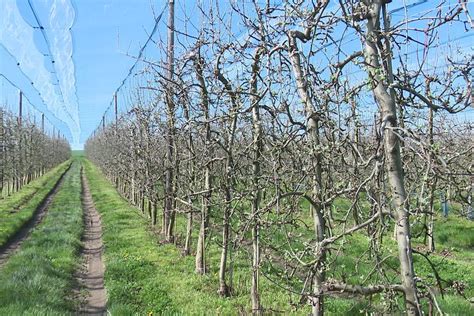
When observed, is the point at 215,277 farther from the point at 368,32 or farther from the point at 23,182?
the point at 23,182

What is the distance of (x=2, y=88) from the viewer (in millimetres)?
33062

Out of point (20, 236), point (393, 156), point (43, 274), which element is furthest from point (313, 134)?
point (20, 236)

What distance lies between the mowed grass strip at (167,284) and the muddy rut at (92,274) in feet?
0.71

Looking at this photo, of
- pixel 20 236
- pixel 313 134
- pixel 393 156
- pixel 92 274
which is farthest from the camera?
pixel 20 236

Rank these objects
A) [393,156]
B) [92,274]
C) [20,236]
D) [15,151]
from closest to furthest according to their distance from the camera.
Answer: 1. [393,156]
2. [92,274]
3. [20,236]
4. [15,151]

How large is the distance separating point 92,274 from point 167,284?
7.74ft

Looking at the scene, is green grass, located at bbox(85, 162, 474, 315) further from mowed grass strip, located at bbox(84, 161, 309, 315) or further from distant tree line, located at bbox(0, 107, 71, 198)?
distant tree line, located at bbox(0, 107, 71, 198)

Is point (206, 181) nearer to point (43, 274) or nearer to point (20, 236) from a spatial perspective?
point (43, 274)

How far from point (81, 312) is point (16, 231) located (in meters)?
7.93

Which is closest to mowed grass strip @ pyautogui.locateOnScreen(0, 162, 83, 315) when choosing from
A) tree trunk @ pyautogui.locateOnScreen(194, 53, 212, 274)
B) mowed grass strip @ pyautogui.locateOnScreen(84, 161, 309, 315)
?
mowed grass strip @ pyautogui.locateOnScreen(84, 161, 309, 315)

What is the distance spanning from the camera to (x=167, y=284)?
24.5 ft

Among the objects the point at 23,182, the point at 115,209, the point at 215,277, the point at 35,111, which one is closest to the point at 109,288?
the point at 215,277

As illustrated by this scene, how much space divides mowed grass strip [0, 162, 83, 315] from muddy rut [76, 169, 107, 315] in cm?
19

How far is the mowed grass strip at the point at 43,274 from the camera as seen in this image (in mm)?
6051
